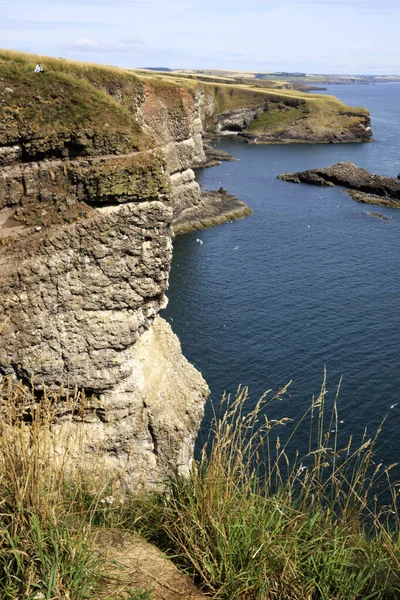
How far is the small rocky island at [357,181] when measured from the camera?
8919cm

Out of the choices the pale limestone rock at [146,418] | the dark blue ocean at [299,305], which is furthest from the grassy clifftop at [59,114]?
the dark blue ocean at [299,305]

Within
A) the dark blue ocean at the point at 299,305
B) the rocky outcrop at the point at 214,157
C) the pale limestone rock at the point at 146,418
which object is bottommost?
the dark blue ocean at the point at 299,305

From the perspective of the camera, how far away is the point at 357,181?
97250 mm

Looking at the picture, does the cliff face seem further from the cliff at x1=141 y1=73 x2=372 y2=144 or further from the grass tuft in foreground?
the cliff at x1=141 y1=73 x2=372 y2=144

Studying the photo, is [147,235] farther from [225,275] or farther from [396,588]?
[225,275]

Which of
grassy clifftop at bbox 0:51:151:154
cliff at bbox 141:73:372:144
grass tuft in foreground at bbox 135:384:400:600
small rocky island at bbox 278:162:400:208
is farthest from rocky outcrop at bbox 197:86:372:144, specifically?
grass tuft in foreground at bbox 135:384:400:600

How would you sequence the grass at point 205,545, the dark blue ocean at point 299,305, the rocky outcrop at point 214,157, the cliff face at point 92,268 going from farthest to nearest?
1. the rocky outcrop at point 214,157
2. the dark blue ocean at point 299,305
3. the cliff face at point 92,268
4. the grass at point 205,545

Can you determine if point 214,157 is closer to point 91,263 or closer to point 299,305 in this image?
point 299,305

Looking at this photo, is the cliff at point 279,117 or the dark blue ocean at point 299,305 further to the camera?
the cliff at point 279,117

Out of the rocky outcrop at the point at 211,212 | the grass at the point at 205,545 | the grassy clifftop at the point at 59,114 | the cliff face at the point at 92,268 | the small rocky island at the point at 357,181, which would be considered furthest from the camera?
the small rocky island at the point at 357,181

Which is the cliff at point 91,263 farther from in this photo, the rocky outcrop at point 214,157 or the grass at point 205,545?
the rocky outcrop at point 214,157

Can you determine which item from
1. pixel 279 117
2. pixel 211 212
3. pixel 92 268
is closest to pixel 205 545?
pixel 92 268

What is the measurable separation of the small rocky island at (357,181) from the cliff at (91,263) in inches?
2956

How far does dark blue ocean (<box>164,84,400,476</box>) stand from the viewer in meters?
34.9
